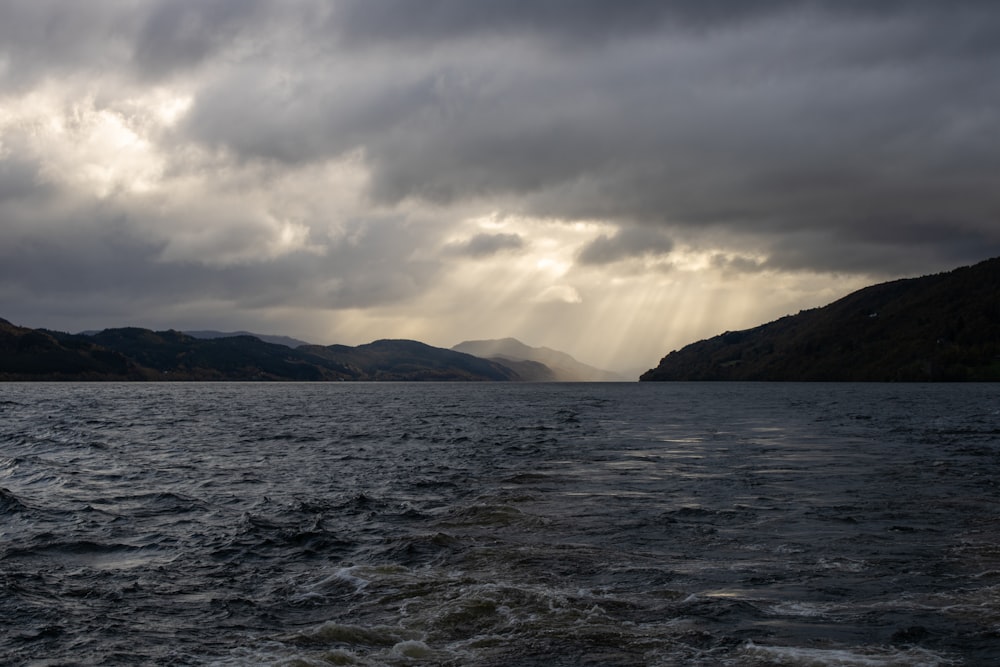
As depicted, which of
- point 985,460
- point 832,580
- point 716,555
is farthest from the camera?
point 985,460

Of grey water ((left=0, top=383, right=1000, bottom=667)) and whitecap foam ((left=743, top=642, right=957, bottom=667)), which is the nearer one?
whitecap foam ((left=743, top=642, right=957, bottom=667))

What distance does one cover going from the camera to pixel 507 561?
19.8 metres

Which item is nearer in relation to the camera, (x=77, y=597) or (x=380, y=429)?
(x=77, y=597)

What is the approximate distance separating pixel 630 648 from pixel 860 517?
15832mm

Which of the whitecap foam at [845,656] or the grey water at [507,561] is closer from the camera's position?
the whitecap foam at [845,656]

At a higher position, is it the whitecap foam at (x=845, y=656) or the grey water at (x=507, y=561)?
the whitecap foam at (x=845, y=656)

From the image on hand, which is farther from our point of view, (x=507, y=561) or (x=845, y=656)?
(x=507, y=561)

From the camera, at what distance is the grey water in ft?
43.2

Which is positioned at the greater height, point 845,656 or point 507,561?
point 845,656

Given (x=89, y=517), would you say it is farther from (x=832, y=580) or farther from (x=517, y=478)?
(x=832, y=580)

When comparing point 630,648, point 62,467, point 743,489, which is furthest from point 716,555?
point 62,467

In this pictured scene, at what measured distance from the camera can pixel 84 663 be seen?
41.5 ft

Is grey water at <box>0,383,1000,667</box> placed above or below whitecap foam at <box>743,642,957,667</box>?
below

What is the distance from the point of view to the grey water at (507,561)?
1318cm
